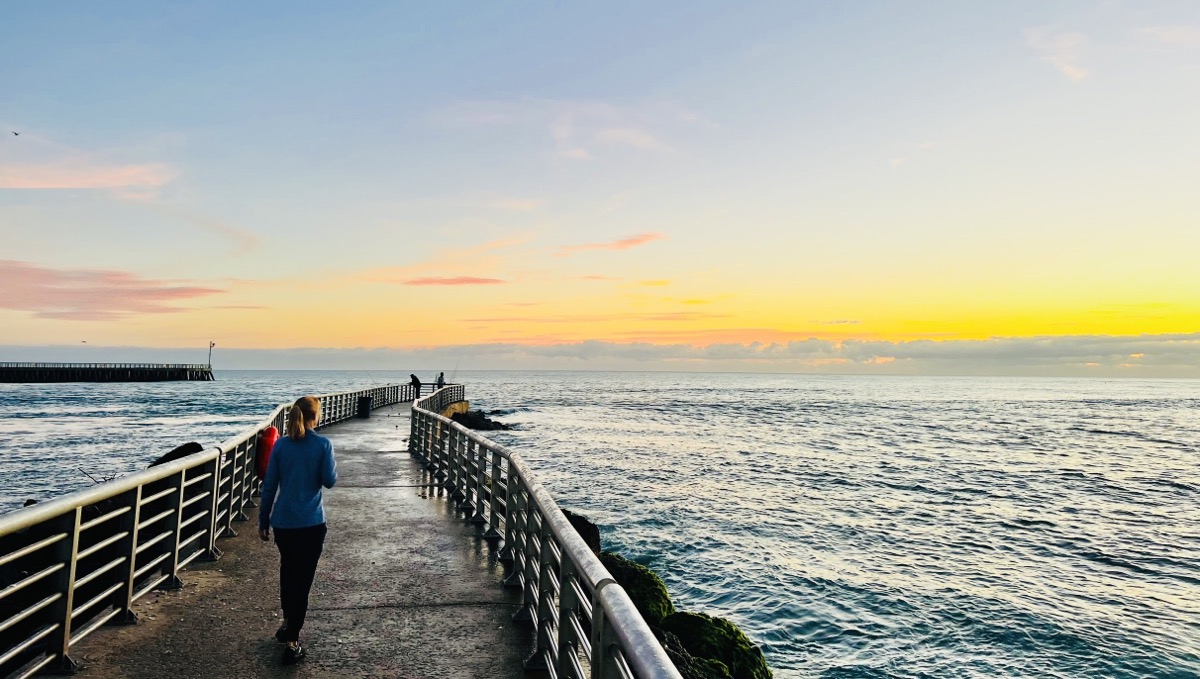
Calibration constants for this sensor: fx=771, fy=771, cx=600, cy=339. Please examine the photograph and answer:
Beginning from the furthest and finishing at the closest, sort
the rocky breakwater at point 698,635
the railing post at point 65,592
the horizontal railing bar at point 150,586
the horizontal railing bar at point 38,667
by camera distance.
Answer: the rocky breakwater at point 698,635, the horizontal railing bar at point 150,586, the railing post at point 65,592, the horizontal railing bar at point 38,667

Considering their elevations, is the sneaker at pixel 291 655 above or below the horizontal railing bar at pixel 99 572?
below

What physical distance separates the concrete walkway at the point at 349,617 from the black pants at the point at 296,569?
29 cm

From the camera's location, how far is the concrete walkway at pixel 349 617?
5.01 meters

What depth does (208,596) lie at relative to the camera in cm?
652

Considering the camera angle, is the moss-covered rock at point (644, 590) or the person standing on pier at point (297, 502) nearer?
the person standing on pier at point (297, 502)

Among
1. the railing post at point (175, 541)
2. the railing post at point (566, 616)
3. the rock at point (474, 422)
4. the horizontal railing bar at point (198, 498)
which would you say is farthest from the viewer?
the rock at point (474, 422)

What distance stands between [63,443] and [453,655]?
47.0m

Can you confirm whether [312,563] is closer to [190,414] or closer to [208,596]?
[208,596]

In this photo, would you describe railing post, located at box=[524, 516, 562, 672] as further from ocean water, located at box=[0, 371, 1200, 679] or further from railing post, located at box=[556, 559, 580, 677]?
ocean water, located at box=[0, 371, 1200, 679]

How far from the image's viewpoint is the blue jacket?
5.14 meters

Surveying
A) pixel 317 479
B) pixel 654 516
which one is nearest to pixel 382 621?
pixel 317 479

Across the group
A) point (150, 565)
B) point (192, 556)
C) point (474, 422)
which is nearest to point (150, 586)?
point (150, 565)

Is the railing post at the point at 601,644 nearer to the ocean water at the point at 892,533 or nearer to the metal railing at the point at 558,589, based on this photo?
the metal railing at the point at 558,589

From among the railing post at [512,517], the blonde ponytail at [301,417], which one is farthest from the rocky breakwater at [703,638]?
the blonde ponytail at [301,417]
